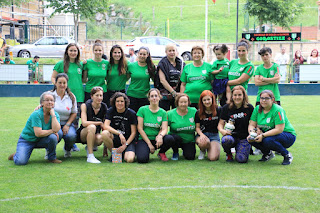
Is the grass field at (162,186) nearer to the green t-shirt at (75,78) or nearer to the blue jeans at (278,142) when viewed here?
the blue jeans at (278,142)

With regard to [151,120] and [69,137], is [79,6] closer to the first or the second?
[69,137]

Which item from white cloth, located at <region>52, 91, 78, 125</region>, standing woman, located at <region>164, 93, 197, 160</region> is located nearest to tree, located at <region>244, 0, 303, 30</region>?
standing woman, located at <region>164, 93, 197, 160</region>

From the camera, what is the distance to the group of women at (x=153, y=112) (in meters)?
6.40

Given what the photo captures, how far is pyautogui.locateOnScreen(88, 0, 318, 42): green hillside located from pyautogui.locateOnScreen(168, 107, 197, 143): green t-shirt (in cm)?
3243

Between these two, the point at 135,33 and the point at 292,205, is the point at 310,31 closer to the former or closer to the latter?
the point at 135,33

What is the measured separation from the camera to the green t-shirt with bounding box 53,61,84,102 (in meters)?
7.27

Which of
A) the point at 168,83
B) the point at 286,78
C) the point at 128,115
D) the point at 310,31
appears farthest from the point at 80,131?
the point at 310,31

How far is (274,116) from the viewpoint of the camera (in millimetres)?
6367

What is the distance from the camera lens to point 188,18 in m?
53.0

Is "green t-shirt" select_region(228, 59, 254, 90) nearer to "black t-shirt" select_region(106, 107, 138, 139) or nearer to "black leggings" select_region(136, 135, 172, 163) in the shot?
"black leggings" select_region(136, 135, 172, 163)

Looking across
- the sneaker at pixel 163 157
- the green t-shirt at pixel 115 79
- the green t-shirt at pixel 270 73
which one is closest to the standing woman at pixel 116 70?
the green t-shirt at pixel 115 79

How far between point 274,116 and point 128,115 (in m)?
2.25

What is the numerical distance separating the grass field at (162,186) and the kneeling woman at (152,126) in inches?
10.2

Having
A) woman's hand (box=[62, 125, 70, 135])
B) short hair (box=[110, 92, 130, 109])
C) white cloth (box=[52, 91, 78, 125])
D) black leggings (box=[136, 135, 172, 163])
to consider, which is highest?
short hair (box=[110, 92, 130, 109])
